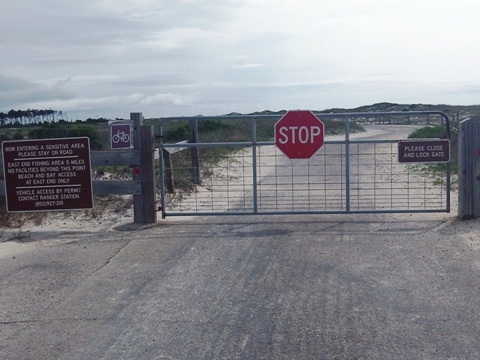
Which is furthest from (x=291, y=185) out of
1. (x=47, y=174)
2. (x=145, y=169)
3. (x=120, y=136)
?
(x=47, y=174)

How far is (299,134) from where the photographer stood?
1147 cm

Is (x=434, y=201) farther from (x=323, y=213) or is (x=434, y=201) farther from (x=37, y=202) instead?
(x=37, y=202)

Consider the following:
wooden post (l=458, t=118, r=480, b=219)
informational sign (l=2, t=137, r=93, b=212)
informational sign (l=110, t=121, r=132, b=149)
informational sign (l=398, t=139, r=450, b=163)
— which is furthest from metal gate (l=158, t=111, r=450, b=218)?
informational sign (l=2, t=137, r=93, b=212)

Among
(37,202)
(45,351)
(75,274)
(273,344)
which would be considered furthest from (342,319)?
(37,202)

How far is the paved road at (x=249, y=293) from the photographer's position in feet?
18.8

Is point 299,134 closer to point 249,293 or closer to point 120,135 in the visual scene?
point 120,135

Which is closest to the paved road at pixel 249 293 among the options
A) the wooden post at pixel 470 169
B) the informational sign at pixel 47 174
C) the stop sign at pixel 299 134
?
the wooden post at pixel 470 169

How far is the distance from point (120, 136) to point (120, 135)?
0.02 meters

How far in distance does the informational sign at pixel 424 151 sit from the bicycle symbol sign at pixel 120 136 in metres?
4.51

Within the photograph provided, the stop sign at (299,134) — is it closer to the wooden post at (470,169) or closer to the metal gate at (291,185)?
the metal gate at (291,185)

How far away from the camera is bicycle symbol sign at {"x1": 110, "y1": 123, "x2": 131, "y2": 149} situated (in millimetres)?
11422

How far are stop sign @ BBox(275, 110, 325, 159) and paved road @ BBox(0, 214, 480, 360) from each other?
50.2 inches

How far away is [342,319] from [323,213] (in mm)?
5342

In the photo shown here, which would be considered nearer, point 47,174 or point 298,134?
point 47,174
